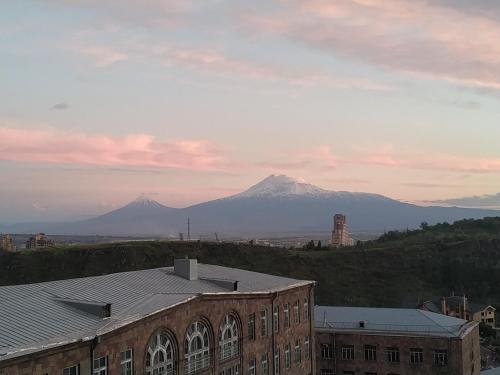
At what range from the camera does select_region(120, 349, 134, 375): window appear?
2612cm

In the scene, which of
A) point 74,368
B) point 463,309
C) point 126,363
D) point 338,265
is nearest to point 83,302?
point 126,363

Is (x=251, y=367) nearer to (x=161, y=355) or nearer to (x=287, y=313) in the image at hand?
(x=287, y=313)

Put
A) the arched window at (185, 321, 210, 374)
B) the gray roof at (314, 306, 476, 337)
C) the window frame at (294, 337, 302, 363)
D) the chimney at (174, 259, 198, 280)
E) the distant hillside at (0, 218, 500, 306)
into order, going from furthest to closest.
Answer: the distant hillside at (0, 218, 500, 306) → the gray roof at (314, 306, 476, 337) → the window frame at (294, 337, 302, 363) → the chimney at (174, 259, 198, 280) → the arched window at (185, 321, 210, 374)

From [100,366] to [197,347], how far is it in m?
8.35

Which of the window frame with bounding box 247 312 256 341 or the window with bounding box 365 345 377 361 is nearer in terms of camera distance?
the window frame with bounding box 247 312 256 341

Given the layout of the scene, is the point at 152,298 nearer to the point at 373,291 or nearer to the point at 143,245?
the point at 373,291

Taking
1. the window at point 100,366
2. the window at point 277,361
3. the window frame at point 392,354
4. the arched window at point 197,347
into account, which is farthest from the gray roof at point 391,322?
the window at point 100,366

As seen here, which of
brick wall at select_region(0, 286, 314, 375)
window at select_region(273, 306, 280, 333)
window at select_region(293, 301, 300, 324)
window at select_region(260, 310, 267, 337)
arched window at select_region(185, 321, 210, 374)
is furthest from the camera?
window at select_region(293, 301, 300, 324)

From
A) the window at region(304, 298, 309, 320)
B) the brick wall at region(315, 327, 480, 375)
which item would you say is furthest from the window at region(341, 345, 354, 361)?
the window at region(304, 298, 309, 320)

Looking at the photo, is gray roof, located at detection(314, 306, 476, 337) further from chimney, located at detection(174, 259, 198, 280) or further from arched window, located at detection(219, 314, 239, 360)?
chimney, located at detection(174, 259, 198, 280)

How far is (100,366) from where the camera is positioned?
24.8 metres

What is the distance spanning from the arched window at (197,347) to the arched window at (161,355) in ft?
4.36

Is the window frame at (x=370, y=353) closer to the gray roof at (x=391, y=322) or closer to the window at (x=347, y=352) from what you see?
the window at (x=347, y=352)

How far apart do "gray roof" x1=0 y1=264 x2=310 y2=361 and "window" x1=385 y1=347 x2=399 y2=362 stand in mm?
18360
